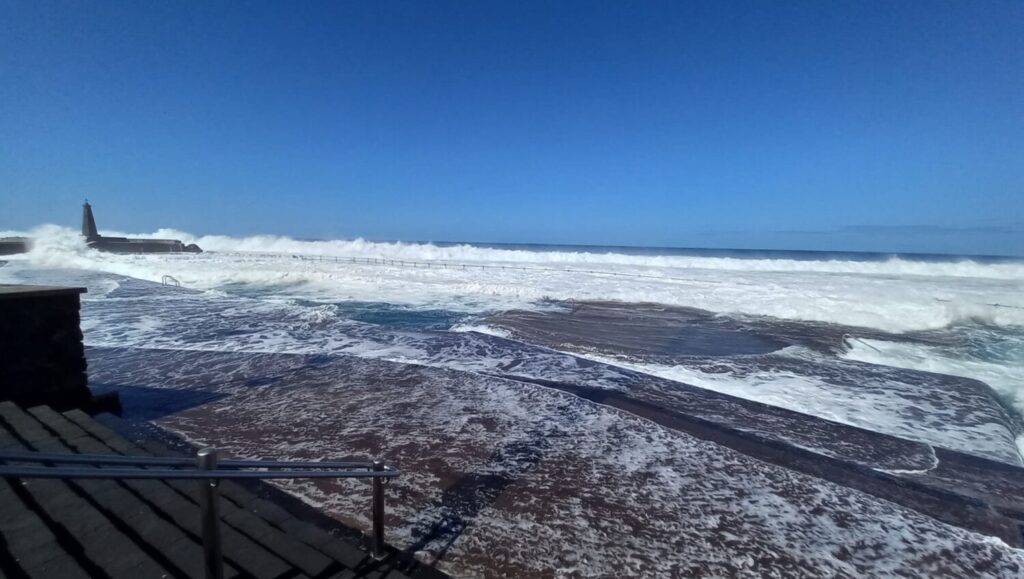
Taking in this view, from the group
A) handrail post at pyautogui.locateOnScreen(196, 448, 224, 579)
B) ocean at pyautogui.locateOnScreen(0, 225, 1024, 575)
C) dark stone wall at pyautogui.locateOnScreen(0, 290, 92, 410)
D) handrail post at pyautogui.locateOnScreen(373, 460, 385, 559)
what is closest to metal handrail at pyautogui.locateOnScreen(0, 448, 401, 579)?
handrail post at pyautogui.locateOnScreen(196, 448, 224, 579)

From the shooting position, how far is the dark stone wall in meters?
4.23

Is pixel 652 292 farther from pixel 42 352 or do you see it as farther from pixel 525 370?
pixel 42 352

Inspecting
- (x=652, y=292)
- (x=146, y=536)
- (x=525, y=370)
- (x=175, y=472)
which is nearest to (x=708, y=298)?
(x=652, y=292)

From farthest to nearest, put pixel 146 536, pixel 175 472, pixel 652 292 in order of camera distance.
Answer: pixel 652 292
pixel 146 536
pixel 175 472

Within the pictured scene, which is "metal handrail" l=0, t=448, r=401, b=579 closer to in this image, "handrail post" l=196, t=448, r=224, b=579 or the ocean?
"handrail post" l=196, t=448, r=224, b=579

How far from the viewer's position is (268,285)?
20219mm

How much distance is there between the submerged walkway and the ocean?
869 millimetres

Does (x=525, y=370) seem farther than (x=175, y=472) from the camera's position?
Yes

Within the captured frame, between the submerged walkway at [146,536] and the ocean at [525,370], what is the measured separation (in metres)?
0.87

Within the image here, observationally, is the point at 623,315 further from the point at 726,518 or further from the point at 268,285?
the point at 268,285

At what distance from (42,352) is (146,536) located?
3880 millimetres

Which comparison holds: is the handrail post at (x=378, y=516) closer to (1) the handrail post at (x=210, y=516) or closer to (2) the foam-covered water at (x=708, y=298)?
(1) the handrail post at (x=210, y=516)

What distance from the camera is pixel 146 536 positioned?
7.20ft

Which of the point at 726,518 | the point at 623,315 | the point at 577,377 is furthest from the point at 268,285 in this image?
the point at 726,518
